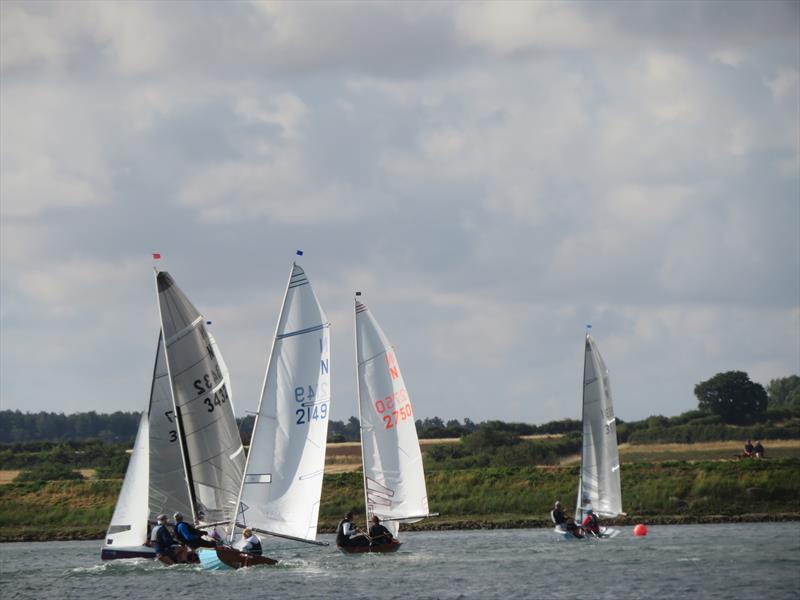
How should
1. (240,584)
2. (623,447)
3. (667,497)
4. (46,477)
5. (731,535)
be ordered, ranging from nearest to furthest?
(240,584) → (731,535) → (667,497) → (46,477) → (623,447)

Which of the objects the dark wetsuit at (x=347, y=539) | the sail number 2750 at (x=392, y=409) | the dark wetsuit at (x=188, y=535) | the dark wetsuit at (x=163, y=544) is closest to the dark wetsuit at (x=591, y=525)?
the sail number 2750 at (x=392, y=409)

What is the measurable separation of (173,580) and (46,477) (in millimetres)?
59476

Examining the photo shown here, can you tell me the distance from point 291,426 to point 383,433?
24.8ft

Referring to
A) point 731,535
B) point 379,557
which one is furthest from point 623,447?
point 379,557

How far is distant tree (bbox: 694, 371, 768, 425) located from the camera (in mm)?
170000

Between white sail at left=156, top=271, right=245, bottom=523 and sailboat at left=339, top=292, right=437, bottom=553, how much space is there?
6639 mm

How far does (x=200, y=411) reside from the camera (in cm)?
5328

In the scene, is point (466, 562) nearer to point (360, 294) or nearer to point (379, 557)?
point (379, 557)

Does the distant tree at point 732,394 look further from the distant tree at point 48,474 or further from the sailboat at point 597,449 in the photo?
the sailboat at point 597,449

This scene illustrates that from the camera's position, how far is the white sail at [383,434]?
59.5m

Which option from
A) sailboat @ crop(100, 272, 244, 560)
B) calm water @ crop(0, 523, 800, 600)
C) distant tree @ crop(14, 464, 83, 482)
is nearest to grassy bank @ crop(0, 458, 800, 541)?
distant tree @ crop(14, 464, 83, 482)

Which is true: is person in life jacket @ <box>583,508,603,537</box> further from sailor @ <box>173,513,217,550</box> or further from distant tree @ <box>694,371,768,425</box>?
distant tree @ <box>694,371,768,425</box>

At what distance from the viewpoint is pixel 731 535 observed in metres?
64.1

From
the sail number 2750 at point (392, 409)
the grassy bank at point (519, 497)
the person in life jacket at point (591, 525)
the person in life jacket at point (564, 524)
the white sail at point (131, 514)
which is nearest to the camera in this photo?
the white sail at point (131, 514)
